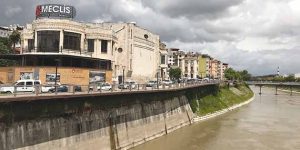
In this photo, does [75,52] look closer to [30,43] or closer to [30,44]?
[30,44]

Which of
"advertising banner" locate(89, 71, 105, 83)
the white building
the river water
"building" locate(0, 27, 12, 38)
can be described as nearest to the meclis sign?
the white building

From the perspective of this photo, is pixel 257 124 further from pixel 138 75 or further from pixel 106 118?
pixel 106 118

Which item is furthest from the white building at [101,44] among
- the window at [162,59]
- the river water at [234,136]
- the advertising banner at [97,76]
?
the river water at [234,136]

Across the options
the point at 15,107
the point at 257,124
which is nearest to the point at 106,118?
the point at 15,107

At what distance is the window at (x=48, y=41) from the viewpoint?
2852 inches

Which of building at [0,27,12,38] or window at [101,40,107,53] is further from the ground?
building at [0,27,12,38]

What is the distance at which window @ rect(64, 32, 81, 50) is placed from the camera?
243 feet

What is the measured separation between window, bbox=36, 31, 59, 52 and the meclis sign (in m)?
3.76

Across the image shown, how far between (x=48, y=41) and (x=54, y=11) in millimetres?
5994

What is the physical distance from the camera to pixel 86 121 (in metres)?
43.9

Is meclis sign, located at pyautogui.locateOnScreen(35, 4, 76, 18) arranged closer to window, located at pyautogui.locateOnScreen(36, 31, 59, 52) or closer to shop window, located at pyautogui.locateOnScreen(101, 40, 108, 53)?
window, located at pyautogui.locateOnScreen(36, 31, 59, 52)

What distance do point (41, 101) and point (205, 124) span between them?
49699mm

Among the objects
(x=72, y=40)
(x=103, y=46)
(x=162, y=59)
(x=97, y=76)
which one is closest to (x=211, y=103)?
(x=162, y=59)

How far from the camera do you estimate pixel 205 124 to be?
80.8m
